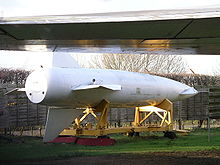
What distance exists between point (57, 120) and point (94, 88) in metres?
1.08

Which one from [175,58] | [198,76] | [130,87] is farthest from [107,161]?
[175,58]

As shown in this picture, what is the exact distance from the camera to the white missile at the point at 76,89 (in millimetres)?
7453

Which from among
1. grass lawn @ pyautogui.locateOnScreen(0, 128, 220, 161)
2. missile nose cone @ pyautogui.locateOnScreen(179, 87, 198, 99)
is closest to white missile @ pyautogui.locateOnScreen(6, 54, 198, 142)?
grass lawn @ pyautogui.locateOnScreen(0, 128, 220, 161)

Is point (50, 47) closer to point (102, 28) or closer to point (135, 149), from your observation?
point (102, 28)

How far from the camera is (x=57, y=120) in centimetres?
762

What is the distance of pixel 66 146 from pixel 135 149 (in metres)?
1.57

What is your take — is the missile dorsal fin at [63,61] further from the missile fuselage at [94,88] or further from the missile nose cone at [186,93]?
the missile nose cone at [186,93]

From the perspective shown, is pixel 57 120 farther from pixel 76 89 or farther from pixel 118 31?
pixel 118 31

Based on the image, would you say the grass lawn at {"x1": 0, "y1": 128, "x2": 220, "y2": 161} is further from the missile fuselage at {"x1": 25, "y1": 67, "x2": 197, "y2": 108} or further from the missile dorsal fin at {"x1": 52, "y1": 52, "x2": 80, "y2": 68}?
the missile dorsal fin at {"x1": 52, "y1": 52, "x2": 80, "y2": 68}

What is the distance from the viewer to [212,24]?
11.3ft

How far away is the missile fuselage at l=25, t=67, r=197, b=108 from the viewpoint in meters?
7.49

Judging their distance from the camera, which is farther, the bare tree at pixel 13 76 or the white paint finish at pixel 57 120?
the bare tree at pixel 13 76

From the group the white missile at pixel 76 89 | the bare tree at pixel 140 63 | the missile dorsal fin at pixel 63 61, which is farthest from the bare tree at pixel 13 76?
the bare tree at pixel 140 63

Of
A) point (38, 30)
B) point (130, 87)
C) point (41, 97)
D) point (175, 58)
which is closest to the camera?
point (38, 30)
